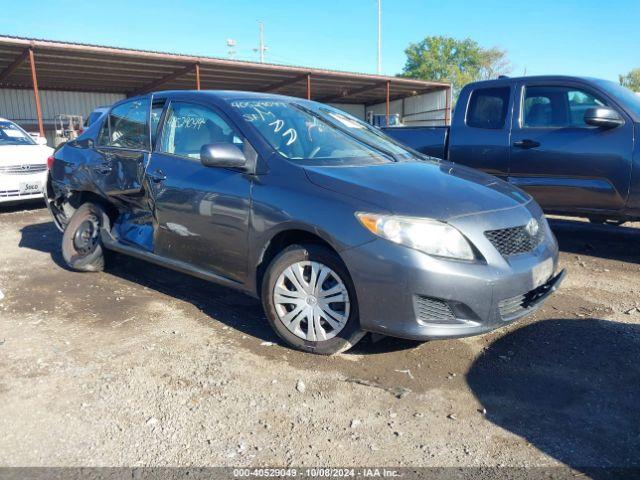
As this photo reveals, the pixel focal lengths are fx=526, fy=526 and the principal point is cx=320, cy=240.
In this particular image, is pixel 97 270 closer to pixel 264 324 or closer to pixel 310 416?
pixel 264 324

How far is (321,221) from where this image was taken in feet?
9.94

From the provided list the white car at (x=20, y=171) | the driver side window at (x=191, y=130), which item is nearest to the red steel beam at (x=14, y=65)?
the white car at (x=20, y=171)

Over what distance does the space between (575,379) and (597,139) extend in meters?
3.01

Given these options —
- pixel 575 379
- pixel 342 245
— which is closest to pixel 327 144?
pixel 342 245

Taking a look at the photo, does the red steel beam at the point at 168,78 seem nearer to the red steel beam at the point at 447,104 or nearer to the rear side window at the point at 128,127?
the red steel beam at the point at 447,104

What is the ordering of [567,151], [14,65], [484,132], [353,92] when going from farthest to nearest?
[353,92] < [14,65] < [484,132] < [567,151]

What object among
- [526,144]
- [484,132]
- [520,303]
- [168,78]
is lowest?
[520,303]

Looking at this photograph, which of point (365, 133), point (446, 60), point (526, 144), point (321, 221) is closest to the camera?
point (321, 221)

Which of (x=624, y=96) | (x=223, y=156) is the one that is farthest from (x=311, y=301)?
(x=624, y=96)

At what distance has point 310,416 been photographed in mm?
2635

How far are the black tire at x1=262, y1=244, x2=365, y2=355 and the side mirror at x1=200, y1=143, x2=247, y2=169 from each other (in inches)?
26.2

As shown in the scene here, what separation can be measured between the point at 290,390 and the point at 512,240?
5.05 ft

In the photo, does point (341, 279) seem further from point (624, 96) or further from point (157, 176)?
point (624, 96)

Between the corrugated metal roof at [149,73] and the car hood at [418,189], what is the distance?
46.3 ft
